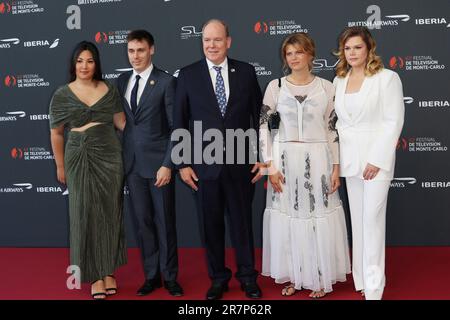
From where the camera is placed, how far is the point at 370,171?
2904mm

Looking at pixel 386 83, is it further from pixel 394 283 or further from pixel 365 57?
pixel 394 283

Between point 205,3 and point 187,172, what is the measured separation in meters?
2.14

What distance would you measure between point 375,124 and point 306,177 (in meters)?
0.55

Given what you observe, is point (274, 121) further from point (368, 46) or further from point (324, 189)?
point (368, 46)

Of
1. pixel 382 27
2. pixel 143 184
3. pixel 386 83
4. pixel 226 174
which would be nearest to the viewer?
pixel 386 83

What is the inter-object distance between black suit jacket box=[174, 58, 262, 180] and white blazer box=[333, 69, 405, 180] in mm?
598

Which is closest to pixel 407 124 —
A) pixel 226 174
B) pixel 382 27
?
pixel 382 27

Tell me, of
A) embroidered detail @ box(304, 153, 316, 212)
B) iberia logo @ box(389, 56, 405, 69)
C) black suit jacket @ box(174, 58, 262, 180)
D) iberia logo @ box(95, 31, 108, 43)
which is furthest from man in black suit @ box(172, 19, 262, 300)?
iberia logo @ box(95, 31, 108, 43)

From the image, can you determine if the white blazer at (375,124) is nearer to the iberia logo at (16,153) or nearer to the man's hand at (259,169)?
the man's hand at (259,169)

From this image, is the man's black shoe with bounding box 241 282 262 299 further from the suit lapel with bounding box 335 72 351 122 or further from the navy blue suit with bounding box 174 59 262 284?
the suit lapel with bounding box 335 72 351 122

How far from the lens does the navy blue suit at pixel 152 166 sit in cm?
318

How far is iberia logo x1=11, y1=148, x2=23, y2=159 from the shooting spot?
4957mm

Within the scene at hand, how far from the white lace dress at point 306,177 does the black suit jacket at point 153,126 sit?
65 cm

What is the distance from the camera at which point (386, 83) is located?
2852mm
